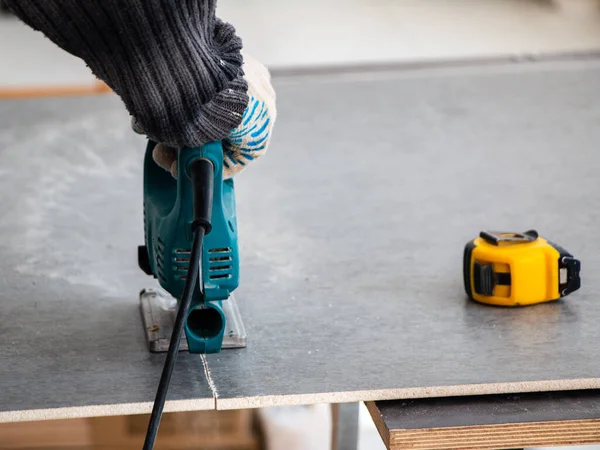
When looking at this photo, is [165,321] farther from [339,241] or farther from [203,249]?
[339,241]

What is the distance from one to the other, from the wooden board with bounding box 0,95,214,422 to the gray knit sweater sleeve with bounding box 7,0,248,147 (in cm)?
27

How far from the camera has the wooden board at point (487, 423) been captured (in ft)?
2.94

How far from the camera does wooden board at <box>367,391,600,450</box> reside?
2.94ft

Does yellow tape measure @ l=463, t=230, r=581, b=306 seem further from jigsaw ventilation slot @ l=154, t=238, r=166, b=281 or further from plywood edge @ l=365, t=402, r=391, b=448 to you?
jigsaw ventilation slot @ l=154, t=238, r=166, b=281

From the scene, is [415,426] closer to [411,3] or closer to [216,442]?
[216,442]

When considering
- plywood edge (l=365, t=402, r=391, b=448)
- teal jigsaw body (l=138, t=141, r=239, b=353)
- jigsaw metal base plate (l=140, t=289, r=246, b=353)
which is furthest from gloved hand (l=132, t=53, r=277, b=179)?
plywood edge (l=365, t=402, r=391, b=448)

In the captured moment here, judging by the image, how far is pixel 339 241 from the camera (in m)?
1.40

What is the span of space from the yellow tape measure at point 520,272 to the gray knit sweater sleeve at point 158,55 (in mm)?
401

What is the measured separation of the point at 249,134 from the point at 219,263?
14 cm

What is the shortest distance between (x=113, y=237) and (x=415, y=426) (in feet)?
2.26

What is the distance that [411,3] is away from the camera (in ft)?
16.6

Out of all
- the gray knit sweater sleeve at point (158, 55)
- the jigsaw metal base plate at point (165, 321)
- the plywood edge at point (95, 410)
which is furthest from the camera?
the jigsaw metal base plate at point (165, 321)

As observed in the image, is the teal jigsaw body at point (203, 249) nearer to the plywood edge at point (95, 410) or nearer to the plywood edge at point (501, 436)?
the plywood edge at point (95, 410)

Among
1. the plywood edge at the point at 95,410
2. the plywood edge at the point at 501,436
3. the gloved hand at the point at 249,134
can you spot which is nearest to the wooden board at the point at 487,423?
the plywood edge at the point at 501,436
